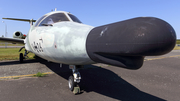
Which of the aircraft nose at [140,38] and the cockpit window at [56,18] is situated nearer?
the aircraft nose at [140,38]

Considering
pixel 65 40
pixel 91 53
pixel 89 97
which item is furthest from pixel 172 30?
pixel 89 97

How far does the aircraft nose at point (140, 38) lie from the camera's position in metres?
1.18

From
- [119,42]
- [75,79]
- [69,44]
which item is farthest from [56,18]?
[119,42]

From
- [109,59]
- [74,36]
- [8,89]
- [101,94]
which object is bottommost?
[8,89]

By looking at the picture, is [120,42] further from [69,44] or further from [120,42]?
[69,44]

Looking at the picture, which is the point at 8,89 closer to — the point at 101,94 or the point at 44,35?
the point at 44,35

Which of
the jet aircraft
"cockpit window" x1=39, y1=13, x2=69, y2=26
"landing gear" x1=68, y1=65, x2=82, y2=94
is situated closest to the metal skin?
the jet aircraft

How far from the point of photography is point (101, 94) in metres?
3.09

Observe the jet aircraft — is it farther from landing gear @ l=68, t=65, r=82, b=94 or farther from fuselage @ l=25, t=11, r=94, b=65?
landing gear @ l=68, t=65, r=82, b=94

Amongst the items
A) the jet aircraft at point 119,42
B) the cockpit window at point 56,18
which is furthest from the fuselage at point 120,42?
the cockpit window at point 56,18

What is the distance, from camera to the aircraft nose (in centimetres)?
118

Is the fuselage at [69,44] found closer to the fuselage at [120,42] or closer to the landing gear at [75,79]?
Result: the fuselage at [120,42]

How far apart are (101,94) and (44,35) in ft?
7.78

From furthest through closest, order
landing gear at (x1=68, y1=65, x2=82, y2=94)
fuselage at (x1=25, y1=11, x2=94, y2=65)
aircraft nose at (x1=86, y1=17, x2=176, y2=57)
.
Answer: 1. landing gear at (x1=68, y1=65, x2=82, y2=94)
2. fuselage at (x1=25, y1=11, x2=94, y2=65)
3. aircraft nose at (x1=86, y1=17, x2=176, y2=57)
